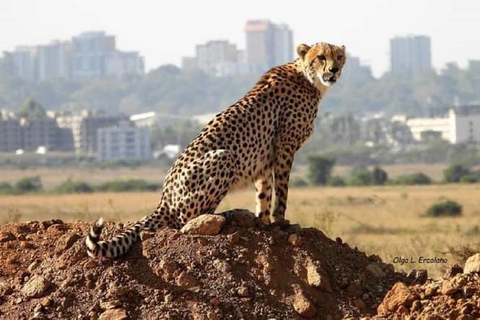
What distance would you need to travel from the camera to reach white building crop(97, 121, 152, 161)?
120m

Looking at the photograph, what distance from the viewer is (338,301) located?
25.6 ft

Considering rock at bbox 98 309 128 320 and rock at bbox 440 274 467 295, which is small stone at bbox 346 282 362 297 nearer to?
rock at bbox 440 274 467 295

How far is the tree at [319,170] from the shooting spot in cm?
6024

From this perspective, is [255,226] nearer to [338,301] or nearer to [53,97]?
[338,301]

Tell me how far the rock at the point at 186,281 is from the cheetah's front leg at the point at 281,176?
1.60m

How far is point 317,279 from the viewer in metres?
7.86

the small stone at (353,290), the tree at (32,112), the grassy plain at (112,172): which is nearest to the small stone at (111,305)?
the small stone at (353,290)

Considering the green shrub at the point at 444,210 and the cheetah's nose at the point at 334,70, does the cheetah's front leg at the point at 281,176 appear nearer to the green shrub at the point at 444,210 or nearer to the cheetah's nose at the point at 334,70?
the cheetah's nose at the point at 334,70

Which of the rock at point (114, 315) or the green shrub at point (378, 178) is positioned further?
the green shrub at point (378, 178)

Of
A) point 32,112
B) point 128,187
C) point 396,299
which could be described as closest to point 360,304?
point 396,299

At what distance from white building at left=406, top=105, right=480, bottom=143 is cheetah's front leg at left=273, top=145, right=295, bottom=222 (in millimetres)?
111517

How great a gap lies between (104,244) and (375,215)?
23849 mm

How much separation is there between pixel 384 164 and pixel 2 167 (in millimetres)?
25411

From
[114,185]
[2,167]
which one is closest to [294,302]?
[114,185]
